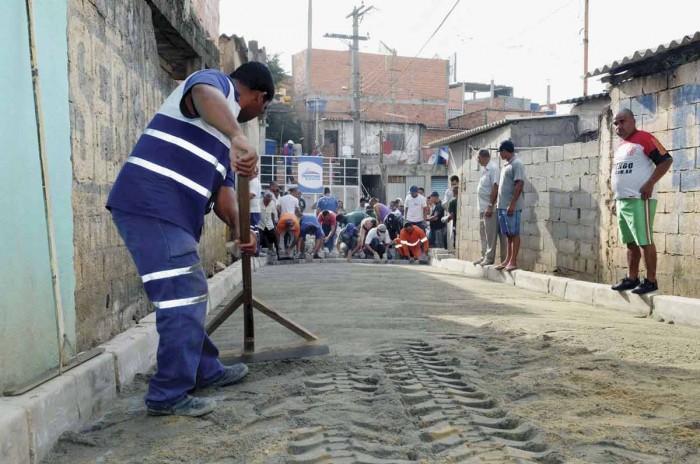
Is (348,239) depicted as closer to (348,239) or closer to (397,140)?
(348,239)

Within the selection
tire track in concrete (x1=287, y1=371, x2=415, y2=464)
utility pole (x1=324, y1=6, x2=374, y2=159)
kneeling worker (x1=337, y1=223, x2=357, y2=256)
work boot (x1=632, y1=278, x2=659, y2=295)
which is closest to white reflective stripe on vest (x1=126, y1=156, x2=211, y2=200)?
tire track in concrete (x1=287, y1=371, x2=415, y2=464)

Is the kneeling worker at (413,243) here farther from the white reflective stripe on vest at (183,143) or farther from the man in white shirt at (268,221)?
the white reflective stripe on vest at (183,143)

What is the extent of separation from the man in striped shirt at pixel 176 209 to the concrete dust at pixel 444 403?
0.25 metres

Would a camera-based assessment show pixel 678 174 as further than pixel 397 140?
No

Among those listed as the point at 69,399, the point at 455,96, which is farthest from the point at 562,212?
the point at 455,96

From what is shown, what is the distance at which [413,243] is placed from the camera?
13.2m

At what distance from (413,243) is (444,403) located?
34.7 feet

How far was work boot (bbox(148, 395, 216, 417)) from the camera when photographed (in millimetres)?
2686

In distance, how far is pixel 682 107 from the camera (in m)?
6.04

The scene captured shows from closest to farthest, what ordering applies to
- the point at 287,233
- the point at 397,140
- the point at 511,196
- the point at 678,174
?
the point at 678,174
the point at 511,196
the point at 287,233
the point at 397,140

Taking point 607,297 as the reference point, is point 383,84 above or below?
above

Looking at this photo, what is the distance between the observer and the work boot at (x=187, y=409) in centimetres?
269

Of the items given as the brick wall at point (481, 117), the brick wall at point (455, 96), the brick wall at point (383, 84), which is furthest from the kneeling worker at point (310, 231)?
the brick wall at point (455, 96)

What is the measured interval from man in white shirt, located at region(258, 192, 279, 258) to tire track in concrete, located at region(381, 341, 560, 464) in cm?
991
